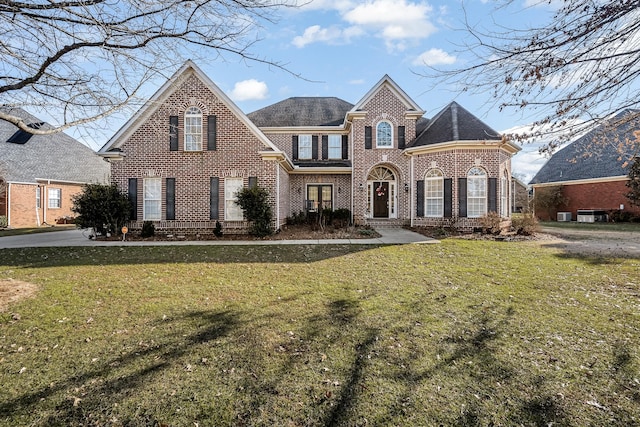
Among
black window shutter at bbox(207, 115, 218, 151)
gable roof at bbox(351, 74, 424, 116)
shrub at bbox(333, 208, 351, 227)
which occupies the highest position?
gable roof at bbox(351, 74, 424, 116)

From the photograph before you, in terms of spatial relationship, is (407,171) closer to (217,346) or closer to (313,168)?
(313,168)

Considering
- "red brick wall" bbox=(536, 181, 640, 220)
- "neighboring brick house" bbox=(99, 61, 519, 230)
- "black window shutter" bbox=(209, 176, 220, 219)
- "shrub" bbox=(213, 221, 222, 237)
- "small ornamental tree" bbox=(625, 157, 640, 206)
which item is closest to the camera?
"shrub" bbox=(213, 221, 222, 237)

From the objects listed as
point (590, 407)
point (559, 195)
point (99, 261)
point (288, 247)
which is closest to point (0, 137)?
point (99, 261)

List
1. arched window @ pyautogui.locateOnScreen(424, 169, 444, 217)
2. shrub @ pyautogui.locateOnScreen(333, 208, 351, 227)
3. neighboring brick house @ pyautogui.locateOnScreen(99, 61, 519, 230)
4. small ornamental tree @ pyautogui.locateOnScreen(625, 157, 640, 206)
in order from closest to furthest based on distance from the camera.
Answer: neighboring brick house @ pyautogui.locateOnScreen(99, 61, 519, 230)
arched window @ pyautogui.locateOnScreen(424, 169, 444, 217)
shrub @ pyautogui.locateOnScreen(333, 208, 351, 227)
small ornamental tree @ pyautogui.locateOnScreen(625, 157, 640, 206)

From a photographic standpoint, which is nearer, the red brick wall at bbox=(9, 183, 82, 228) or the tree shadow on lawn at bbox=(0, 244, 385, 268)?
the tree shadow on lawn at bbox=(0, 244, 385, 268)

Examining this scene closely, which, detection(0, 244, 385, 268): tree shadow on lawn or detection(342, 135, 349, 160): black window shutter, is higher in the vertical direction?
detection(342, 135, 349, 160): black window shutter

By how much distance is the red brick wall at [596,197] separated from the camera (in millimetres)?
22652

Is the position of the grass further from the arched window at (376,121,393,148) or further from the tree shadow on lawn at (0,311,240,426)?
the arched window at (376,121,393,148)

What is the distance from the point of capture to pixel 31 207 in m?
21.1

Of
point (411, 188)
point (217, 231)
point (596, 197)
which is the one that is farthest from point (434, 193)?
point (596, 197)

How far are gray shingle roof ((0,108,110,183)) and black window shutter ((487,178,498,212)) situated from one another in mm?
22126

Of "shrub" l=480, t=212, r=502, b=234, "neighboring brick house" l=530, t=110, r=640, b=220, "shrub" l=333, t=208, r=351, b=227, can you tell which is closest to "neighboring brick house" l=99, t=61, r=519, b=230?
"shrub" l=333, t=208, r=351, b=227

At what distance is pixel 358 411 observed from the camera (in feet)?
8.57

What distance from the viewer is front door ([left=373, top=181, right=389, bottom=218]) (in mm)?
18656
